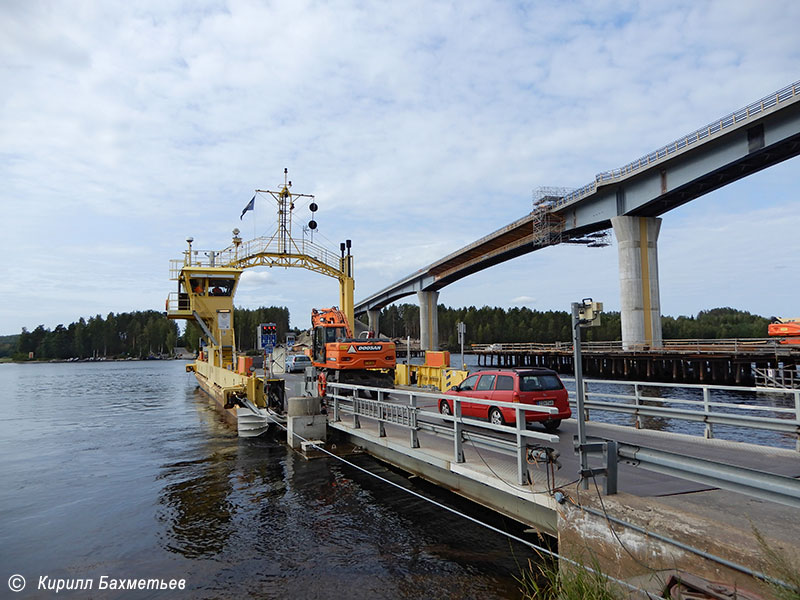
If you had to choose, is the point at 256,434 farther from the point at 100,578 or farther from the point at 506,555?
the point at 506,555

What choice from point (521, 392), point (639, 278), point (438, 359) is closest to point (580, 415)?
point (521, 392)

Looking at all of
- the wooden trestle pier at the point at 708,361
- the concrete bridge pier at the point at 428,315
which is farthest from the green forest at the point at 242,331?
the wooden trestle pier at the point at 708,361

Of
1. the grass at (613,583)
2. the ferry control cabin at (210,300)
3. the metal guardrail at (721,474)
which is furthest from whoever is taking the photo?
the ferry control cabin at (210,300)

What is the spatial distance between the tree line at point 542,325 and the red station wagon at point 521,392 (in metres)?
108

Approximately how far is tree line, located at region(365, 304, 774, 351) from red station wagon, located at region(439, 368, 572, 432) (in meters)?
108

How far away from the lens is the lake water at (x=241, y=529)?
7.20 m

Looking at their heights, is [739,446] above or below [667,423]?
above

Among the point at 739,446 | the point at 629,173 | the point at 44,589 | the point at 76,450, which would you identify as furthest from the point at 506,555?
the point at 629,173

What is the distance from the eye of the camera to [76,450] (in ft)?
59.0

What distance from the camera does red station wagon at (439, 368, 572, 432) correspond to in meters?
11.6

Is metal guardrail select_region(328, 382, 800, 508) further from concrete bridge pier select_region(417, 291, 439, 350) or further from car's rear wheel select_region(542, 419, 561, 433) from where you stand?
concrete bridge pier select_region(417, 291, 439, 350)

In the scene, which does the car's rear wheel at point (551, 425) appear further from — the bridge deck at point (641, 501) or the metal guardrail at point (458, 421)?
the metal guardrail at point (458, 421)

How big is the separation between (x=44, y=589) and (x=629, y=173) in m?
40.0

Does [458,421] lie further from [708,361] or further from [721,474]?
[708,361]
